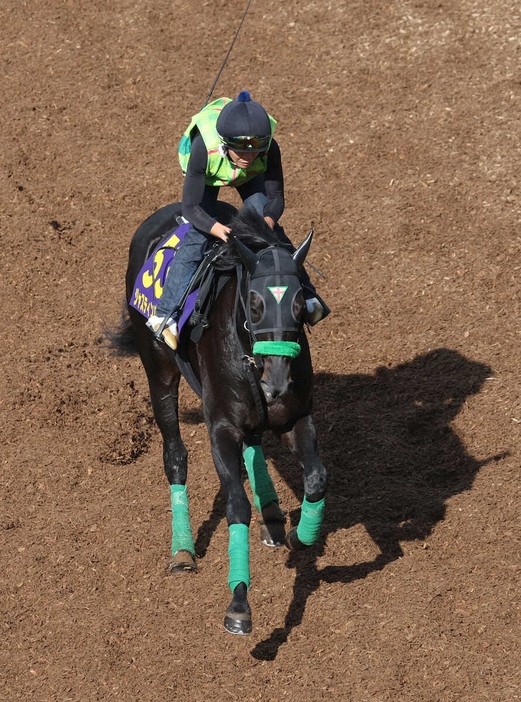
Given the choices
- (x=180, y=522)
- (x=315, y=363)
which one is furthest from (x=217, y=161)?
(x=315, y=363)

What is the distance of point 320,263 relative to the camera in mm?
11453

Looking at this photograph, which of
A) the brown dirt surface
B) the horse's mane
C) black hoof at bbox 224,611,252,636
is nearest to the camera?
black hoof at bbox 224,611,252,636

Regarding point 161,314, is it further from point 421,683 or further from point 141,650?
point 421,683

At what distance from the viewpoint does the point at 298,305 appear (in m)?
6.25

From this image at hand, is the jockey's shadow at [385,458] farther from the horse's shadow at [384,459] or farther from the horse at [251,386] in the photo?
the horse at [251,386]

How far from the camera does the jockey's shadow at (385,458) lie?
7.74m

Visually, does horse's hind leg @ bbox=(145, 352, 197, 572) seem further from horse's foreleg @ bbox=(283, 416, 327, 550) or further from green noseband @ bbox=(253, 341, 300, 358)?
green noseband @ bbox=(253, 341, 300, 358)

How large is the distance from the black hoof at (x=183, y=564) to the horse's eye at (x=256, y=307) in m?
2.20

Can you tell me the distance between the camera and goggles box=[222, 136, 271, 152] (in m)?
6.81

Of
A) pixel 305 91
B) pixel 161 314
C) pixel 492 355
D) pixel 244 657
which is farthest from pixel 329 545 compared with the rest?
pixel 305 91

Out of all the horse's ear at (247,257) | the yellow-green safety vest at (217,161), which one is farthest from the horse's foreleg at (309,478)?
the yellow-green safety vest at (217,161)

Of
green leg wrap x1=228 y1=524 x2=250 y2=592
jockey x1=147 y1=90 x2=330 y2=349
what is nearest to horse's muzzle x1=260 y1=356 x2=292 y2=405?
jockey x1=147 y1=90 x2=330 y2=349

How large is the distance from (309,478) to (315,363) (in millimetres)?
3618

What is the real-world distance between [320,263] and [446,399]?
2.52 meters
